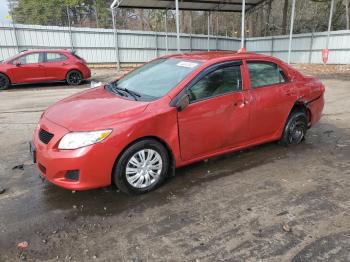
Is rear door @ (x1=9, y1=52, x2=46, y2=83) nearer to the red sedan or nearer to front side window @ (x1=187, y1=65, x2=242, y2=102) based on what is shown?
the red sedan

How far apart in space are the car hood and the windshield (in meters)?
0.33

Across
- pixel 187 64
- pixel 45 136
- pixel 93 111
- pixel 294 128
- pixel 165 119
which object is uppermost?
pixel 187 64

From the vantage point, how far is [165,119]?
3881 mm

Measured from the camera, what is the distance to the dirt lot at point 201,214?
2.95m

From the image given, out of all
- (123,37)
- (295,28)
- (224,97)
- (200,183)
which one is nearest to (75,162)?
(200,183)

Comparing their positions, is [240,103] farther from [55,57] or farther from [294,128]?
[55,57]

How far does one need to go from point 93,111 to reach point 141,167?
0.85m

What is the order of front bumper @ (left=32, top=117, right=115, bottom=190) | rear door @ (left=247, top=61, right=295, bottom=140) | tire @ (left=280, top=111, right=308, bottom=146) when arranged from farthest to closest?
tire @ (left=280, top=111, right=308, bottom=146)
rear door @ (left=247, top=61, right=295, bottom=140)
front bumper @ (left=32, top=117, right=115, bottom=190)

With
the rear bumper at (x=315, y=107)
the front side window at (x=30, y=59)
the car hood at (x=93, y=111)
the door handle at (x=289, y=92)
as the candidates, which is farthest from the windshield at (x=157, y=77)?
the front side window at (x=30, y=59)

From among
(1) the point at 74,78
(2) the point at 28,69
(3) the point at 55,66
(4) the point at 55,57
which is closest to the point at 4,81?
A: (2) the point at 28,69

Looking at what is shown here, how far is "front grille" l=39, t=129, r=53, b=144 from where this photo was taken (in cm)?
369

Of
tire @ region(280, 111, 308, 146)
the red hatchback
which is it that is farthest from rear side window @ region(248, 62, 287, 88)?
the red hatchback

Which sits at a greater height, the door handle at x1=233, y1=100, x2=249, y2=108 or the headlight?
the door handle at x1=233, y1=100, x2=249, y2=108

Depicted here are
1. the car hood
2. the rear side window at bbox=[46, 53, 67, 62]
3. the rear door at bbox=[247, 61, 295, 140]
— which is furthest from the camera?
the rear side window at bbox=[46, 53, 67, 62]
